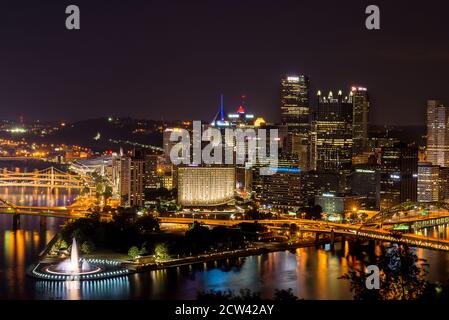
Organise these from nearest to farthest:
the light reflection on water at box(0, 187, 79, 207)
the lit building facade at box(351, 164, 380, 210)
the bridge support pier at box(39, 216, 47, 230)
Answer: the bridge support pier at box(39, 216, 47, 230), the light reflection on water at box(0, 187, 79, 207), the lit building facade at box(351, 164, 380, 210)

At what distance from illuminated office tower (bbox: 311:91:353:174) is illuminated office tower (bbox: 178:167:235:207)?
482cm

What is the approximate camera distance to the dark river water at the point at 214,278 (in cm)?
1068

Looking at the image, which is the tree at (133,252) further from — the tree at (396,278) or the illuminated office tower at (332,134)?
the illuminated office tower at (332,134)

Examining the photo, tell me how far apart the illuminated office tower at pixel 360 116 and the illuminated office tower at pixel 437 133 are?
2.80 metres

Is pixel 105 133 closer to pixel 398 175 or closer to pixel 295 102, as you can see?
pixel 295 102

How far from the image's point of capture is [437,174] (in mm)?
26828

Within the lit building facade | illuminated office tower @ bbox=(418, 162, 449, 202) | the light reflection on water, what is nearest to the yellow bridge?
the light reflection on water

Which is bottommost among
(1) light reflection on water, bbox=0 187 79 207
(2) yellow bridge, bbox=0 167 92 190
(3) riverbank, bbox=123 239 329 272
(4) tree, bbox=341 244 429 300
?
(3) riverbank, bbox=123 239 329 272

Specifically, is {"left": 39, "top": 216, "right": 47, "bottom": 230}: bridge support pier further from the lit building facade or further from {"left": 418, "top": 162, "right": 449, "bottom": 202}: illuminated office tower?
{"left": 418, "top": 162, "right": 449, "bottom": 202}: illuminated office tower

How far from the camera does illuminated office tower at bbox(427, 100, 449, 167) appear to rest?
103 ft

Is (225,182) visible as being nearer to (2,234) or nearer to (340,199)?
(340,199)

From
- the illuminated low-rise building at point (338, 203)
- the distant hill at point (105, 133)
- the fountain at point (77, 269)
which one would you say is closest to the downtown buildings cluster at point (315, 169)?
the illuminated low-rise building at point (338, 203)
